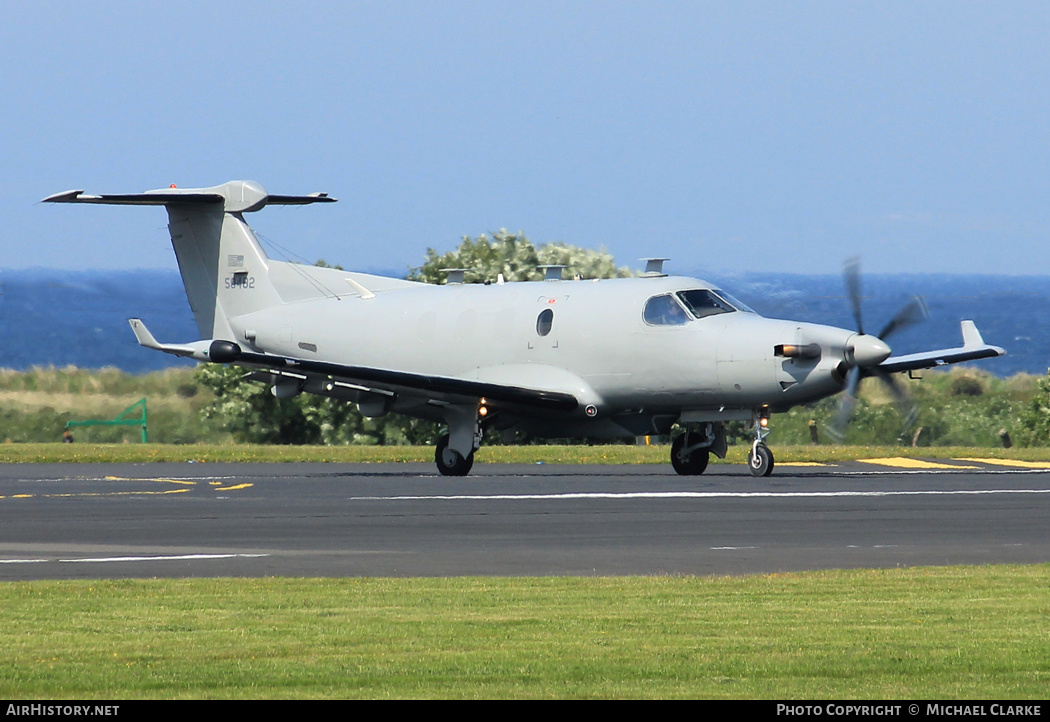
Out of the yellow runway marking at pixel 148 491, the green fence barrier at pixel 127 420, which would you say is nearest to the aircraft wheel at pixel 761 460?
the yellow runway marking at pixel 148 491

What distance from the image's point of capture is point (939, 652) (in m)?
9.37

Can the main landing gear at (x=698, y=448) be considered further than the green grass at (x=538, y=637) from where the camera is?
Yes

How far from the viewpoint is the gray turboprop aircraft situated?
2983 centimetres

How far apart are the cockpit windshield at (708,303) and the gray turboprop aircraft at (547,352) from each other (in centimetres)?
3

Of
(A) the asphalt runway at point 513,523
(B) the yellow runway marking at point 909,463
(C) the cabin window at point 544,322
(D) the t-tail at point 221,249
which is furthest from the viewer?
(D) the t-tail at point 221,249

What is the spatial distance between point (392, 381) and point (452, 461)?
9.04 ft

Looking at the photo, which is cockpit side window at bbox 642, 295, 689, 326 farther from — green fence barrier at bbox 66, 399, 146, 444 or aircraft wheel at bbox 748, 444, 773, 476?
green fence barrier at bbox 66, 399, 146, 444

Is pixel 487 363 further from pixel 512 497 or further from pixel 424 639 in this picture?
pixel 424 639

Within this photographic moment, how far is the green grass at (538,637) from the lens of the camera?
27.6ft

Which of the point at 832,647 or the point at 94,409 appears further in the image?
the point at 94,409

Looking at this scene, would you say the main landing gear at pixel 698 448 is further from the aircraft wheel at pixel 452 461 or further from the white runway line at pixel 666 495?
the white runway line at pixel 666 495

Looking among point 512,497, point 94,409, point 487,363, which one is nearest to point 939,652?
point 512,497

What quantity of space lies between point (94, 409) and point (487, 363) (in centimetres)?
2241
